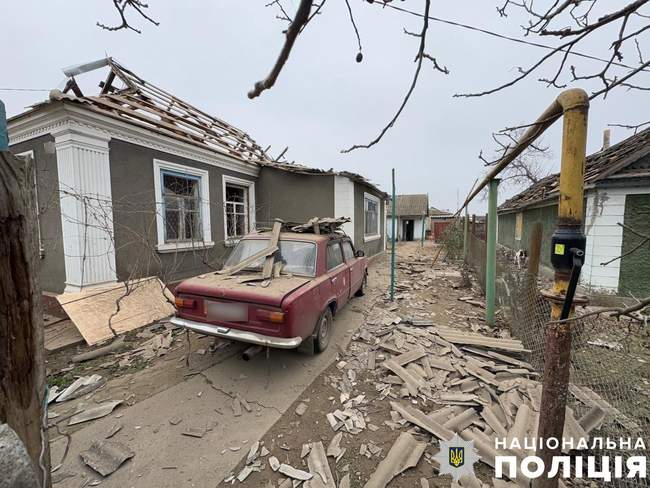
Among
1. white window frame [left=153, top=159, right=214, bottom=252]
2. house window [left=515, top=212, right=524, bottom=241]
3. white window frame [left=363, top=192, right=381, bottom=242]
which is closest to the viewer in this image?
white window frame [left=153, top=159, right=214, bottom=252]

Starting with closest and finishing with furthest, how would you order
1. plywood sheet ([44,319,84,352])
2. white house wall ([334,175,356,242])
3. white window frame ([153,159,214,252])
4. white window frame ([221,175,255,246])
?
plywood sheet ([44,319,84,352]) < white window frame ([153,159,214,252]) < white window frame ([221,175,255,246]) < white house wall ([334,175,356,242])

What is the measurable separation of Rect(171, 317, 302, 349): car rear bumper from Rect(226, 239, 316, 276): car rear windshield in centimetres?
104

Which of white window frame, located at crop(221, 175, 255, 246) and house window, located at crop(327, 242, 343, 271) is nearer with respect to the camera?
house window, located at crop(327, 242, 343, 271)

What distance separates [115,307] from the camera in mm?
5035

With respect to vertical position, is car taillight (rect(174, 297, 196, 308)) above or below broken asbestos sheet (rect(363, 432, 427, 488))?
above

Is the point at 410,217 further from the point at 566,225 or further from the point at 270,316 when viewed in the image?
the point at 566,225

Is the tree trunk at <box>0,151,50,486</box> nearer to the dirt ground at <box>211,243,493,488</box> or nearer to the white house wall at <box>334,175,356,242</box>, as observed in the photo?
the dirt ground at <box>211,243,493,488</box>

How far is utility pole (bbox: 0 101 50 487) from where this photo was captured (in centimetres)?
104

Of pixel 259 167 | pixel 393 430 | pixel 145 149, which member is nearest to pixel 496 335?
pixel 393 430

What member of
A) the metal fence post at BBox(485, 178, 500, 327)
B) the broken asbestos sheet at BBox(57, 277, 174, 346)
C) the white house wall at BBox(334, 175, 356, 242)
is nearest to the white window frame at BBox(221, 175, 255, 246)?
the broken asbestos sheet at BBox(57, 277, 174, 346)

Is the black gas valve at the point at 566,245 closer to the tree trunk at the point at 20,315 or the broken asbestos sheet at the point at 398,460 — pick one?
the broken asbestos sheet at the point at 398,460

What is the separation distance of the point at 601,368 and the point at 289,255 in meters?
4.01

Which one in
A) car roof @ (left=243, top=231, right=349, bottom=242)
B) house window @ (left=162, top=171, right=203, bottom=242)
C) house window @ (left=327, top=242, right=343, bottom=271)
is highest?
house window @ (left=162, top=171, right=203, bottom=242)

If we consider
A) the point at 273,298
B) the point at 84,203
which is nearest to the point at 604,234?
the point at 273,298
